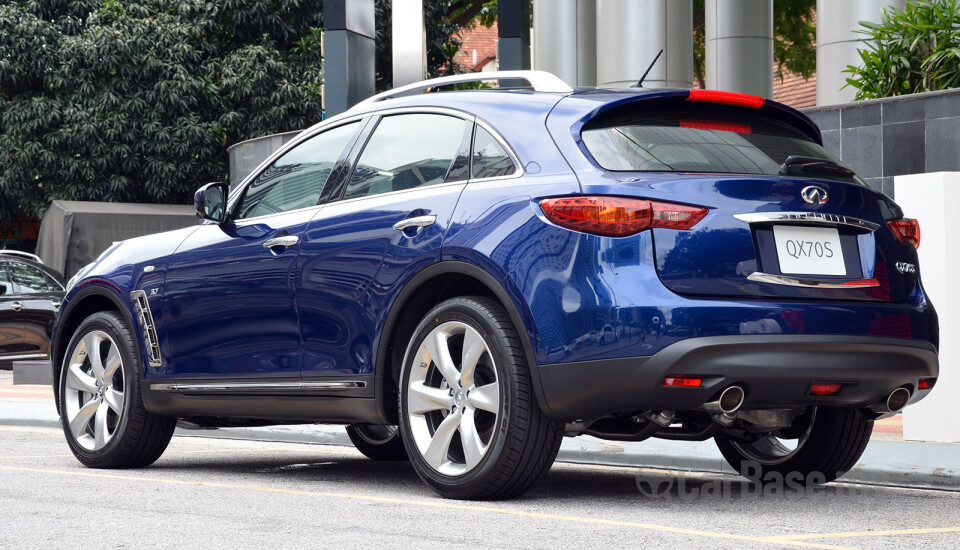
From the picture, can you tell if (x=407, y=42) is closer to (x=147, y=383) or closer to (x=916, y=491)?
(x=147, y=383)

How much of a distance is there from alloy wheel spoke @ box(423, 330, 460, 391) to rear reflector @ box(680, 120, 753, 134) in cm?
126

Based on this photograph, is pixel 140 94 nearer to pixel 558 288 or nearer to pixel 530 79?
pixel 530 79

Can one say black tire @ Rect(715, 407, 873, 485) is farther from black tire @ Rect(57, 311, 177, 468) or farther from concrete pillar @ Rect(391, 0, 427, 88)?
concrete pillar @ Rect(391, 0, 427, 88)

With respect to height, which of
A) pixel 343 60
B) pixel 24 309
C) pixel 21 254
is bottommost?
pixel 24 309

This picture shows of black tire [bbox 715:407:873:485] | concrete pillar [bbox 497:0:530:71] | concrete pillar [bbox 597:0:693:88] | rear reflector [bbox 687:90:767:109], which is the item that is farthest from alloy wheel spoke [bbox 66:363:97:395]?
concrete pillar [bbox 497:0:530:71]

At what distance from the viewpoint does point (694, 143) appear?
18.2ft

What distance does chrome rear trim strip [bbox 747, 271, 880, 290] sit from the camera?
16.9 feet

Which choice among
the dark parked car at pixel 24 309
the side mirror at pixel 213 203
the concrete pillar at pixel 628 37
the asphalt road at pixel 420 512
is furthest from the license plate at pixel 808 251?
the dark parked car at pixel 24 309

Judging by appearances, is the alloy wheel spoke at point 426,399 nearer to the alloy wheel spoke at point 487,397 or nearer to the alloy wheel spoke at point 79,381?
the alloy wheel spoke at point 487,397

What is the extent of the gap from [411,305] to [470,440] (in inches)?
27.3

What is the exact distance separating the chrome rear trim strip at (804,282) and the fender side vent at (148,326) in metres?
3.31

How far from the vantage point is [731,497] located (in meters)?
6.06

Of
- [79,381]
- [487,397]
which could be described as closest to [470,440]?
[487,397]

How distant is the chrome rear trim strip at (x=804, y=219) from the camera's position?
5.21 metres
